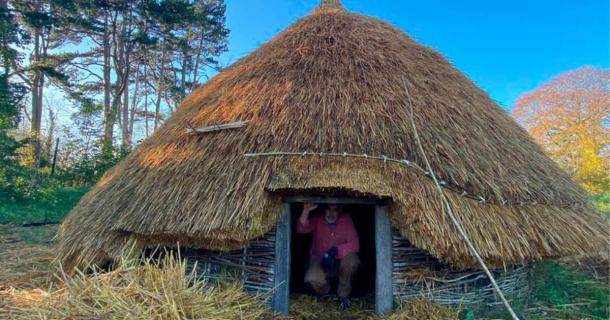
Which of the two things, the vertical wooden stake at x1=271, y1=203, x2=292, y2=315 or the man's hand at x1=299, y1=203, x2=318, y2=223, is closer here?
the vertical wooden stake at x1=271, y1=203, x2=292, y2=315

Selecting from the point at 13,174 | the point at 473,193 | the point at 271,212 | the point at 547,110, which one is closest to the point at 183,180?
the point at 271,212

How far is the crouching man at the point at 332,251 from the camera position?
193 inches

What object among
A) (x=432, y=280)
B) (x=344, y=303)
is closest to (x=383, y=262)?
(x=432, y=280)

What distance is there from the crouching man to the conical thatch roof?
3.35 ft

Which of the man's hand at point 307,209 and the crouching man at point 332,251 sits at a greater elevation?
the man's hand at point 307,209

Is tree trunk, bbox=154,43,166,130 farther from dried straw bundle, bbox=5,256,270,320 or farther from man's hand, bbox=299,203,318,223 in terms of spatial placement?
dried straw bundle, bbox=5,256,270,320

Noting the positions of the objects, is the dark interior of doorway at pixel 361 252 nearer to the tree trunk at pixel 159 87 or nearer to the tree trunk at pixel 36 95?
the tree trunk at pixel 36 95

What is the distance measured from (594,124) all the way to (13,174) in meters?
20.7

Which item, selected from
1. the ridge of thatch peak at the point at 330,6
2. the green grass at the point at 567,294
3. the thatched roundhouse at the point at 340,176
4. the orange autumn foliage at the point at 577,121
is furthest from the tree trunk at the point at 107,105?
the orange autumn foliage at the point at 577,121

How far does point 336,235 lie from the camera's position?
16.5 ft

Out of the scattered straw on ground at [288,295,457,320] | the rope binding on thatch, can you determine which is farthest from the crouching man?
the rope binding on thatch

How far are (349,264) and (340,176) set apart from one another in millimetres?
1545

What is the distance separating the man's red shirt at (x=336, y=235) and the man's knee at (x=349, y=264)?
0.06 meters

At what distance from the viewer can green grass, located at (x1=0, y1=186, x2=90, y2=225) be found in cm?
945
